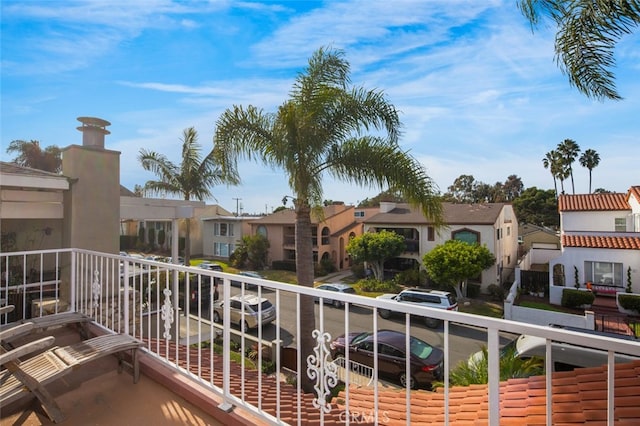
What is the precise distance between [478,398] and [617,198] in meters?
24.6

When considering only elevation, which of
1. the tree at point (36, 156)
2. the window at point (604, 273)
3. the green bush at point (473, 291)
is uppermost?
the tree at point (36, 156)

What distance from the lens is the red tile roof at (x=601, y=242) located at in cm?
1650

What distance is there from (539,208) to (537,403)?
41.7m

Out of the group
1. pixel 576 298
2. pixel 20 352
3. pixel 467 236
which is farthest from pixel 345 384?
pixel 467 236

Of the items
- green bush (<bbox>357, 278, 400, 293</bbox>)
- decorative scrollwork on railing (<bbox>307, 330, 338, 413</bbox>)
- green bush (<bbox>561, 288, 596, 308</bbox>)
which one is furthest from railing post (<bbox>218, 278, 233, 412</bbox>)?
green bush (<bbox>561, 288, 596, 308</bbox>)

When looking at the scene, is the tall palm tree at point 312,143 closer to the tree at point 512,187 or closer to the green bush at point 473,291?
the green bush at point 473,291

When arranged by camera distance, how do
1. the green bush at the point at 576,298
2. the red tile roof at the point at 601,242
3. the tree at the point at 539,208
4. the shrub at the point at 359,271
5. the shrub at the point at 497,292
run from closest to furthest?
the green bush at the point at 576,298 < the red tile roof at the point at 601,242 < the shrub at the point at 497,292 < the shrub at the point at 359,271 < the tree at the point at 539,208

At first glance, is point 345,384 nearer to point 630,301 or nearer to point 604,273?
point 630,301

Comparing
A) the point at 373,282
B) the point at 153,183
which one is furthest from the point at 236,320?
the point at 373,282

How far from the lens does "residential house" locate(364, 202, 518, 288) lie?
794 inches

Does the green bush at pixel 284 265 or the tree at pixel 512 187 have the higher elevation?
the tree at pixel 512 187

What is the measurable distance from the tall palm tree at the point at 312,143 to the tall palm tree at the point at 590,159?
121ft

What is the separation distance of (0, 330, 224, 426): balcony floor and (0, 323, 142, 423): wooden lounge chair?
0.40 ft

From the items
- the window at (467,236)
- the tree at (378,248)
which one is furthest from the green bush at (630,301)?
the tree at (378,248)
